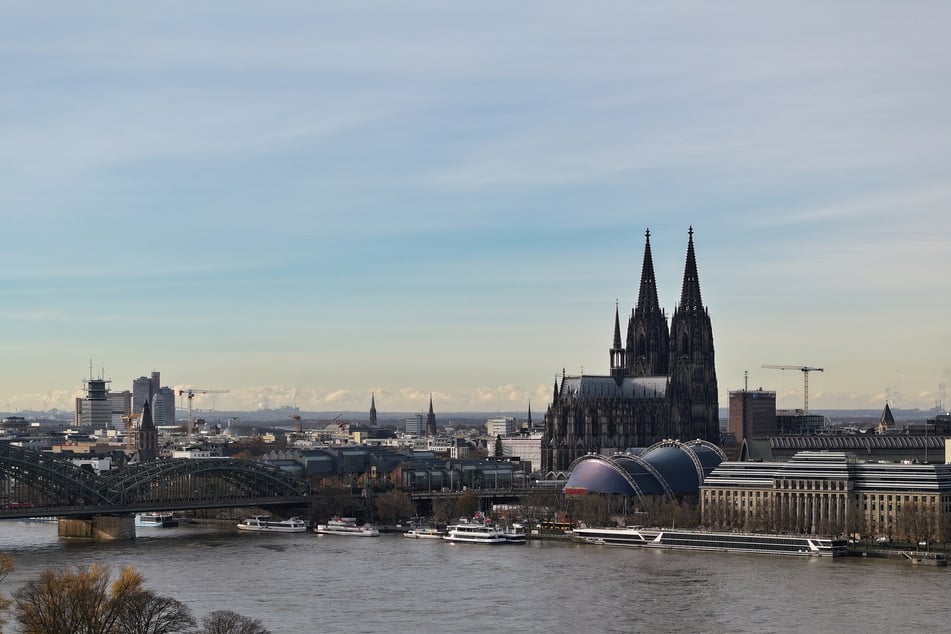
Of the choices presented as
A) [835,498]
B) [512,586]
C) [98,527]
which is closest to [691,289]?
[835,498]

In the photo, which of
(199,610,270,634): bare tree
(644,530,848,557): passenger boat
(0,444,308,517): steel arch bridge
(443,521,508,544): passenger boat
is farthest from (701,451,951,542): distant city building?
(199,610,270,634): bare tree

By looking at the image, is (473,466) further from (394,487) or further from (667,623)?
(667,623)

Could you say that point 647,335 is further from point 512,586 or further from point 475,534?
point 512,586

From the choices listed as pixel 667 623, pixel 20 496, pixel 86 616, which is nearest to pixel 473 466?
pixel 20 496

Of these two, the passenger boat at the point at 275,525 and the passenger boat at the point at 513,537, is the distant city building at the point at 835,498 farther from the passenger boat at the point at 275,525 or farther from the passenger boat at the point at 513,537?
the passenger boat at the point at 275,525

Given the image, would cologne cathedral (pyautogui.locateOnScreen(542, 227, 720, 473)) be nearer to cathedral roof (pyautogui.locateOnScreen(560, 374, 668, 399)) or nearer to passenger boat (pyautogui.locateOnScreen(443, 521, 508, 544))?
cathedral roof (pyautogui.locateOnScreen(560, 374, 668, 399))

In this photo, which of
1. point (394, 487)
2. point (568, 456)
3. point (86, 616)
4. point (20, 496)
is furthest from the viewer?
point (568, 456)
